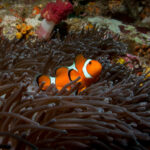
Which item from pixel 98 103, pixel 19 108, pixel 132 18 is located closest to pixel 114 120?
pixel 98 103

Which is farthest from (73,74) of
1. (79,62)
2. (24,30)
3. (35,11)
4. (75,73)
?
(35,11)

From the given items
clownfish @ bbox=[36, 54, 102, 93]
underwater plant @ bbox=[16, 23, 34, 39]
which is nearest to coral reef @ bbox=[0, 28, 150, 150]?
clownfish @ bbox=[36, 54, 102, 93]

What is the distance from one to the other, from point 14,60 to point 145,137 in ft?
3.99

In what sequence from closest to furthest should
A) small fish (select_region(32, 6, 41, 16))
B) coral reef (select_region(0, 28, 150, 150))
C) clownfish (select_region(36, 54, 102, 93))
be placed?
coral reef (select_region(0, 28, 150, 150)) → clownfish (select_region(36, 54, 102, 93)) → small fish (select_region(32, 6, 41, 16))

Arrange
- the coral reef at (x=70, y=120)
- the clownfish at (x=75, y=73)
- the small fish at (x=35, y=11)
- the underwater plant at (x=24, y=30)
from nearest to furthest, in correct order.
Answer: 1. the coral reef at (x=70, y=120)
2. the clownfish at (x=75, y=73)
3. the underwater plant at (x=24, y=30)
4. the small fish at (x=35, y=11)

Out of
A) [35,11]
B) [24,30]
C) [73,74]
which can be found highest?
[35,11]

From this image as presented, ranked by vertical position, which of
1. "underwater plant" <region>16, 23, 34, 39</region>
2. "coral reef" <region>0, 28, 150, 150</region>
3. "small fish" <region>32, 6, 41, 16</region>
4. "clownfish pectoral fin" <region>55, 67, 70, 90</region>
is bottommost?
"coral reef" <region>0, 28, 150, 150</region>

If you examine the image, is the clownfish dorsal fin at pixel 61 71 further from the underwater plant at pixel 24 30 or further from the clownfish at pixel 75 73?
the underwater plant at pixel 24 30

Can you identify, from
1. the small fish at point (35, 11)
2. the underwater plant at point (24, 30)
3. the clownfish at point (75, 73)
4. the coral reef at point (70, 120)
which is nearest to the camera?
the coral reef at point (70, 120)

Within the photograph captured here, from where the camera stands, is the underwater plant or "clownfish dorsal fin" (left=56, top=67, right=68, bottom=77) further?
the underwater plant

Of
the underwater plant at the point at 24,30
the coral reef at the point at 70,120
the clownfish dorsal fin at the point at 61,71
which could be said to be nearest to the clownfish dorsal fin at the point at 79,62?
the clownfish dorsal fin at the point at 61,71

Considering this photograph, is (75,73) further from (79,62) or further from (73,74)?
(79,62)

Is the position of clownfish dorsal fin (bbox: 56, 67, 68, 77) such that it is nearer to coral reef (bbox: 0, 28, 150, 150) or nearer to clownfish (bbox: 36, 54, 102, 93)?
clownfish (bbox: 36, 54, 102, 93)

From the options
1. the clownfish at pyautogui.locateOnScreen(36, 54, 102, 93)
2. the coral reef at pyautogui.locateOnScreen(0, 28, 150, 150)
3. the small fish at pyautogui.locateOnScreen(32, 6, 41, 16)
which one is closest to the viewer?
the coral reef at pyautogui.locateOnScreen(0, 28, 150, 150)
